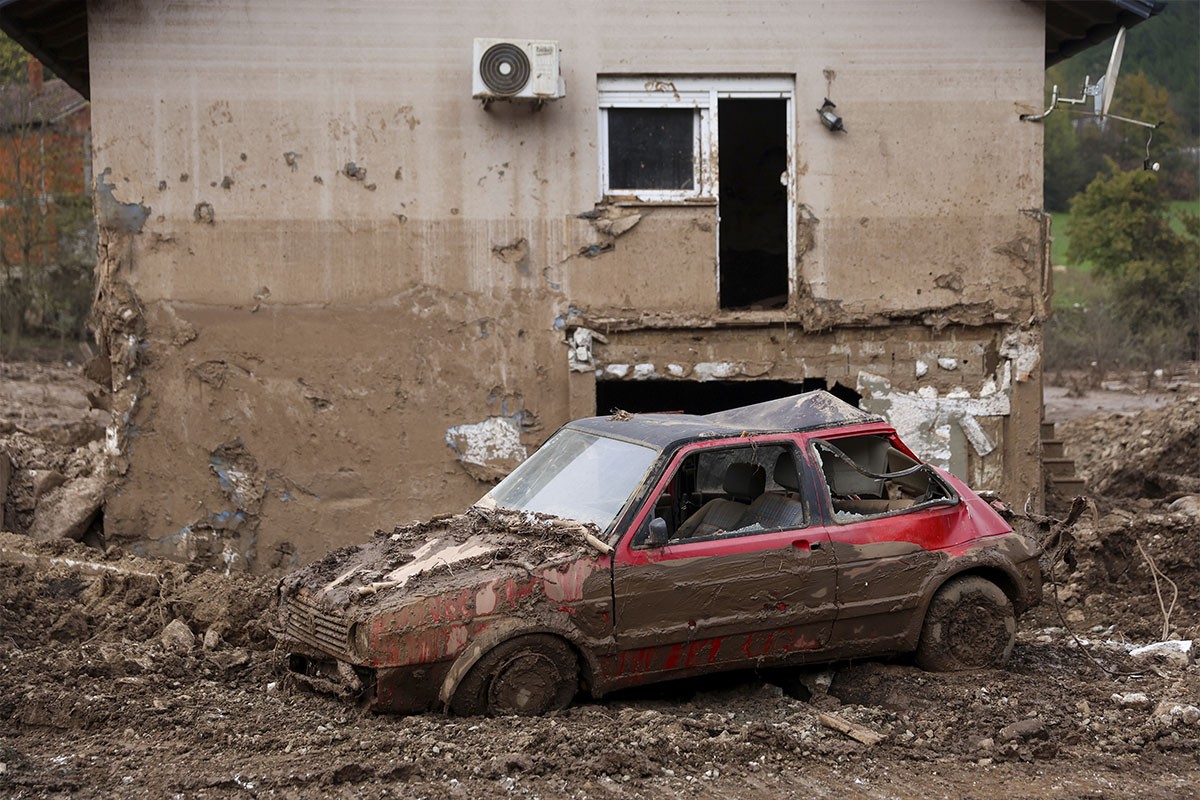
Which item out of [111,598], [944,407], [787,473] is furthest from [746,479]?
[111,598]

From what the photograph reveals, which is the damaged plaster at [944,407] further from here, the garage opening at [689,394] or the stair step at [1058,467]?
the stair step at [1058,467]

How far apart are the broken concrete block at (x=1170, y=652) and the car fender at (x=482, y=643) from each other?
4000 millimetres

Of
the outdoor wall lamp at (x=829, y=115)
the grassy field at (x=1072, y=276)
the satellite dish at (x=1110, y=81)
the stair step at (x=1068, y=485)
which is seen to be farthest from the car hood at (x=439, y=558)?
the grassy field at (x=1072, y=276)

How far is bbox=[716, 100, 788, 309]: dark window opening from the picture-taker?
50.1ft

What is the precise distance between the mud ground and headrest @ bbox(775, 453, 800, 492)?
111 centimetres

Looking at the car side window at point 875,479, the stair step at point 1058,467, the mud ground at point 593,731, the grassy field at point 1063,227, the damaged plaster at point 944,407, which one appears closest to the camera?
the mud ground at point 593,731

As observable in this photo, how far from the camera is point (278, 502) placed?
1059 cm

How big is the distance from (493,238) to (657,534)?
4670mm

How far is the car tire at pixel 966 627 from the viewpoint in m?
7.26

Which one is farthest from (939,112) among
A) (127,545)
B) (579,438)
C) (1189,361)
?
(1189,361)

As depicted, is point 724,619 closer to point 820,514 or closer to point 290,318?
point 820,514

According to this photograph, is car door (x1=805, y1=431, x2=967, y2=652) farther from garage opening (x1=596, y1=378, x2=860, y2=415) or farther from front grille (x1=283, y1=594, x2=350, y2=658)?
garage opening (x1=596, y1=378, x2=860, y2=415)

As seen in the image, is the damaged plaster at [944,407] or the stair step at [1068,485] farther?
the stair step at [1068,485]

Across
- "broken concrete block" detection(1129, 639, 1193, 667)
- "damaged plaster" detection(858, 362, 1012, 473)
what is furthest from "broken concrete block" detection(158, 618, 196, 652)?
"broken concrete block" detection(1129, 639, 1193, 667)
